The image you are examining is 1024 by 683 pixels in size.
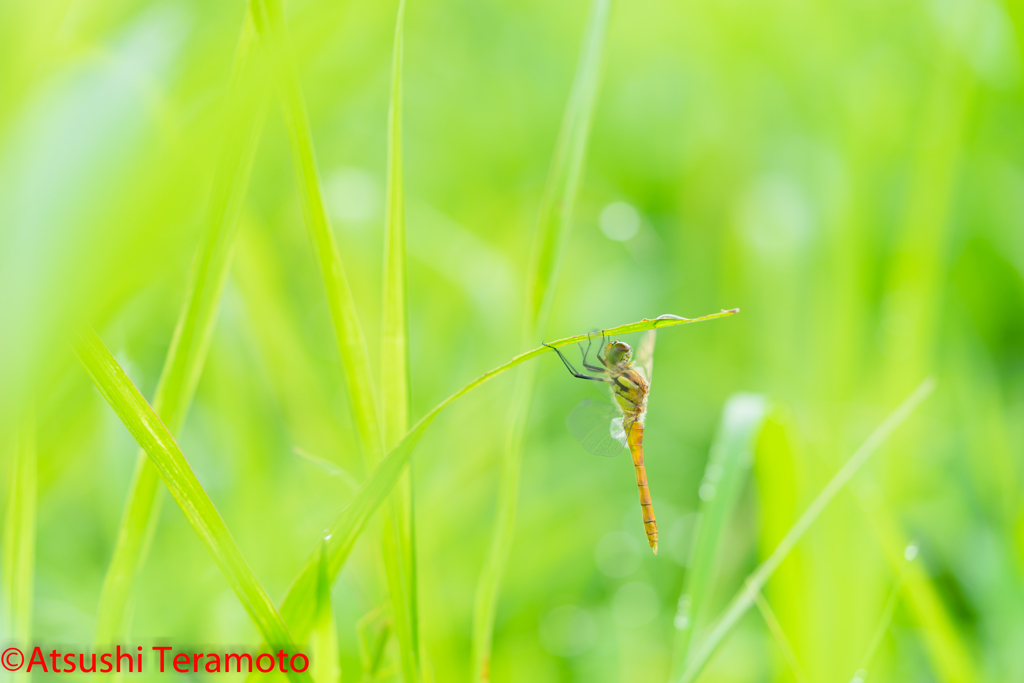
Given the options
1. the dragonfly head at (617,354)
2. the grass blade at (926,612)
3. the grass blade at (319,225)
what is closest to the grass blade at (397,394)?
Answer: the grass blade at (319,225)

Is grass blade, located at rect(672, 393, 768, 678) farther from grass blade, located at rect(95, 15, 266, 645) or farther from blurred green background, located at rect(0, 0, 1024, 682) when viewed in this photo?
grass blade, located at rect(95, 15, 266, 645)

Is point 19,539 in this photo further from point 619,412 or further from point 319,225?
point 619,412

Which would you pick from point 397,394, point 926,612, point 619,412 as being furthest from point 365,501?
point 926,612

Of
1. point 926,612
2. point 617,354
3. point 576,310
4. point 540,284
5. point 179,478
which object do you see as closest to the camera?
point 179,478

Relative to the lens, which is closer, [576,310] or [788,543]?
[788,543]

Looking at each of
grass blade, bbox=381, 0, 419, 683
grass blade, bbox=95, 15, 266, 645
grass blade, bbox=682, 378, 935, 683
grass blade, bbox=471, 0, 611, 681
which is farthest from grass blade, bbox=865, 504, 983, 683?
grass blade, bbox=95, 15, 266, 645
